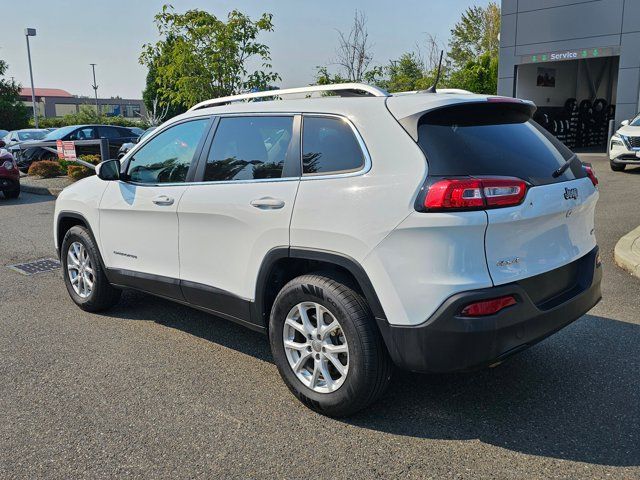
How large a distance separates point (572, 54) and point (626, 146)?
884 cm

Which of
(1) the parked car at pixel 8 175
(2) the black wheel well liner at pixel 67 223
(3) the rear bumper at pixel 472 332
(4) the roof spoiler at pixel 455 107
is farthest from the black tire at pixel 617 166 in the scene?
(1) the parked car at pixel 8 175

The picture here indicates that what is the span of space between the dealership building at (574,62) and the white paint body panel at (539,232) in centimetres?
1985

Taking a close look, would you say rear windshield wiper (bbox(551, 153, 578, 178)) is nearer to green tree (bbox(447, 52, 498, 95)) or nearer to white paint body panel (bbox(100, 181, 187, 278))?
white paint body panel (bbox(100, 181, 187, 278))

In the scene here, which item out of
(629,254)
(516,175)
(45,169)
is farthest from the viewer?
(45,169)

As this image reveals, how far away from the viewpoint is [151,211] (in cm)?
445

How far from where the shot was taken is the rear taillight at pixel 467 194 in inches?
112

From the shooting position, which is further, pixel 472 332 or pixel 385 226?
pixel 385 226

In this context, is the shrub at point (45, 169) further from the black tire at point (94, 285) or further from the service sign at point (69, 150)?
the black tire at point (94, 285)

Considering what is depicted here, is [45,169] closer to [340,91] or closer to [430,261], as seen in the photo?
[340,91]

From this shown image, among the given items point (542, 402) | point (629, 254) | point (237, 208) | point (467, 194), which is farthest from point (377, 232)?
point (629, 254)

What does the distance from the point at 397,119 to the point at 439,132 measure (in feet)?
0.77

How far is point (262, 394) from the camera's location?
3.68 metres

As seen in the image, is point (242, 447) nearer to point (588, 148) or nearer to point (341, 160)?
point (341, 160)

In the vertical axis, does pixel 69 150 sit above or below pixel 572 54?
below
